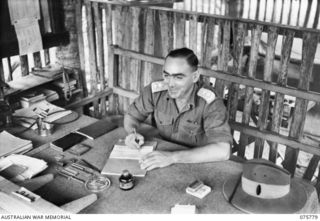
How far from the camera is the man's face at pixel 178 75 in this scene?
275cm

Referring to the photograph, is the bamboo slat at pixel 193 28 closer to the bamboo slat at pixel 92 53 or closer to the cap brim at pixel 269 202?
the bamboo slat at pixel 92 53

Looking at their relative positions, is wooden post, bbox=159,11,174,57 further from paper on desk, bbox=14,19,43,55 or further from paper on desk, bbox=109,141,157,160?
paper on desk, bbox=109,141,157,160

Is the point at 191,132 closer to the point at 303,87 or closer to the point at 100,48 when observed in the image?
the point at 303,87

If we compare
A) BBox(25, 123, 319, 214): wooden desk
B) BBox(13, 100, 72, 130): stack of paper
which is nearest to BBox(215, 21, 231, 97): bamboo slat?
BBox(25, 123, 319, 214): wooden desk

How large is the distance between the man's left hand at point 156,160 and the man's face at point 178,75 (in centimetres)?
51

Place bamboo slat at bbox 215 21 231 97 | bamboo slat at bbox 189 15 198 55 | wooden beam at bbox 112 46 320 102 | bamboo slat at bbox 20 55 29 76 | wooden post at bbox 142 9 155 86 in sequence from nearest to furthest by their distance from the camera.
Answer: wooden beam at bbox 112 46 320 102 → bamboo slat at bbox 215 21 231 97 → bamboo slat at bbox 189 15 198 55 → wooden post at bbox 142 9 155 86 → bamboo slat at bbox 20 55 29 76

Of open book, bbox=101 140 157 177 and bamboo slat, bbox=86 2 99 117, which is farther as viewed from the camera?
bamboo slat, bbox=86 2 99 117

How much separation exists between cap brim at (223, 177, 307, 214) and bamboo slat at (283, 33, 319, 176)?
110cm

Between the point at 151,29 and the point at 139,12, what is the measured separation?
0.20 m

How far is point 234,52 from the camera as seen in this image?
340cm

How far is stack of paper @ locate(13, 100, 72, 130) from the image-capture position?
328 cm

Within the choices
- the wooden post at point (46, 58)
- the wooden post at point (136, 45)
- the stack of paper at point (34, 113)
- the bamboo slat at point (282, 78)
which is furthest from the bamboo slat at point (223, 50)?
the wooden post at point (46, 58)

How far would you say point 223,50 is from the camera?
3.47m

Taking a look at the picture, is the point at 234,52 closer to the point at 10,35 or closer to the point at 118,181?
the point at 118,181
